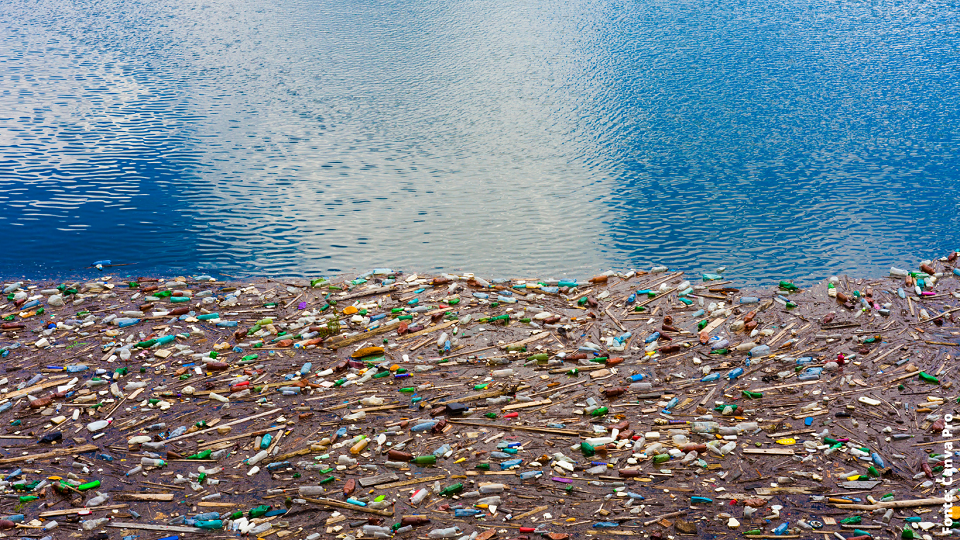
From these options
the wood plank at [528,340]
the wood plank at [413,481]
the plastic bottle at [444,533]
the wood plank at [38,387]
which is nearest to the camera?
the plastic bottle at [444,533]

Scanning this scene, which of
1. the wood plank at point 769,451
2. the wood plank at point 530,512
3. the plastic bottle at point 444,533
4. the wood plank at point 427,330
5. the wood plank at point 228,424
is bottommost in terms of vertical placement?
the wood plank at point 769,451

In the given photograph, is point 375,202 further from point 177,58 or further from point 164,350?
point 177,58

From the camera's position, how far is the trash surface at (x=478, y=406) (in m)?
2.48

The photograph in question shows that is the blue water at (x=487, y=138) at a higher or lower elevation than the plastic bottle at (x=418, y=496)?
higher

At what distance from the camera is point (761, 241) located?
4.73 m

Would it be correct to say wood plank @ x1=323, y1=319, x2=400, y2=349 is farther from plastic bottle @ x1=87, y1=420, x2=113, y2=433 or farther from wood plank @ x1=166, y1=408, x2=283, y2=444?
plastic bottle @ x1=87, y1=420, x2=113, y2=433

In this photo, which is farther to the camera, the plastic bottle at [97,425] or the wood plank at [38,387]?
the wood plank at [38,387]

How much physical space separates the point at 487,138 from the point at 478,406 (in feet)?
13.0

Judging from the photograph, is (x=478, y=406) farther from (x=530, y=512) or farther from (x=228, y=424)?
(x=228, y=424)

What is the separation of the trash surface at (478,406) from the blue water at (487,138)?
19.4 inches

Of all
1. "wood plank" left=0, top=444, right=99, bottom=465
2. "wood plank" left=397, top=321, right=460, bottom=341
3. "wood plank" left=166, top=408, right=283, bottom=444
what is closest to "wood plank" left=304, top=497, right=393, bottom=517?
"wood plank" left=166, top=408, right=283, bottom=444

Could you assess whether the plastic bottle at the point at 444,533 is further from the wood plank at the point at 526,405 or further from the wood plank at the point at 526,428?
the wood plank at the point at 526,405

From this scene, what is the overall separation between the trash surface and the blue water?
0.49 m

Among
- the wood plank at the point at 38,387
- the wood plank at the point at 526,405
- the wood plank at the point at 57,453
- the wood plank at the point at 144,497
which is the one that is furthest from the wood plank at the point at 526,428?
the wood plank at the point at 38,387
